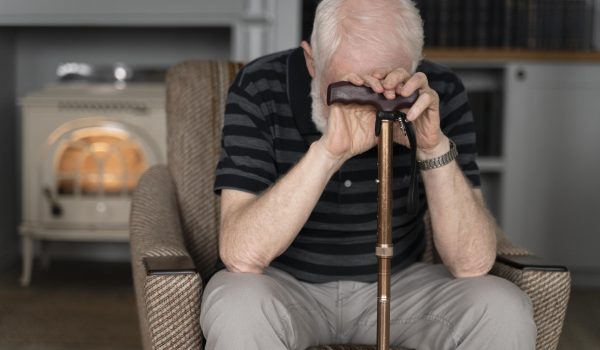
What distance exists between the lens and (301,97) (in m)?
1.73

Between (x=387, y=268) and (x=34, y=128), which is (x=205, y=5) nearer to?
(x=34, y=128)

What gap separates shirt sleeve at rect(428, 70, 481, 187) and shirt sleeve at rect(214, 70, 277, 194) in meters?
0.34

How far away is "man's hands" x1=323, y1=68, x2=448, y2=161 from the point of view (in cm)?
139

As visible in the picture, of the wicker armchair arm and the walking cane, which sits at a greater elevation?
the walking cane

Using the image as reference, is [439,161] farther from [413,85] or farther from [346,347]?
[346,347]

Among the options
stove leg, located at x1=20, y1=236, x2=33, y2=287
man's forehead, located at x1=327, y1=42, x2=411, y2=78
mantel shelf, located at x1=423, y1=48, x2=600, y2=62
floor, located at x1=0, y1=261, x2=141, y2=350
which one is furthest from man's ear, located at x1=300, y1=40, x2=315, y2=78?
stove leg, located at x1=20, y1=236, x2=33, y2=287

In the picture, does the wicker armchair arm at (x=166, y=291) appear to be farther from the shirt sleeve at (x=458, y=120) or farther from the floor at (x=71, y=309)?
the floor at (x=71, y=309)

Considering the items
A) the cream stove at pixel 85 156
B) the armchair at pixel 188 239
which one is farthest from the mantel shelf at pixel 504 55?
the armchair at pixel 188 239

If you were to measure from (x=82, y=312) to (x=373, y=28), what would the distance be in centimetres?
195

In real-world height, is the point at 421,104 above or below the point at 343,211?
above

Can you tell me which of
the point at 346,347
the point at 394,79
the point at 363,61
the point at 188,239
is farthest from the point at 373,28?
the point at 188,239

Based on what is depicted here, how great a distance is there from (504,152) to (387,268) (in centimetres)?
237

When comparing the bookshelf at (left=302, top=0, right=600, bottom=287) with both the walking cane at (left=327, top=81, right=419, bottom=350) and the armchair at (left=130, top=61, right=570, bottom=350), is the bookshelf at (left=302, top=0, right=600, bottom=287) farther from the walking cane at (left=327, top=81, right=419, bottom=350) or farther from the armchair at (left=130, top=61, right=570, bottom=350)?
the walking cane at (left=327, top=81, right=419, bottom=350)

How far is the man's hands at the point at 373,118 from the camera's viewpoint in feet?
4.56
